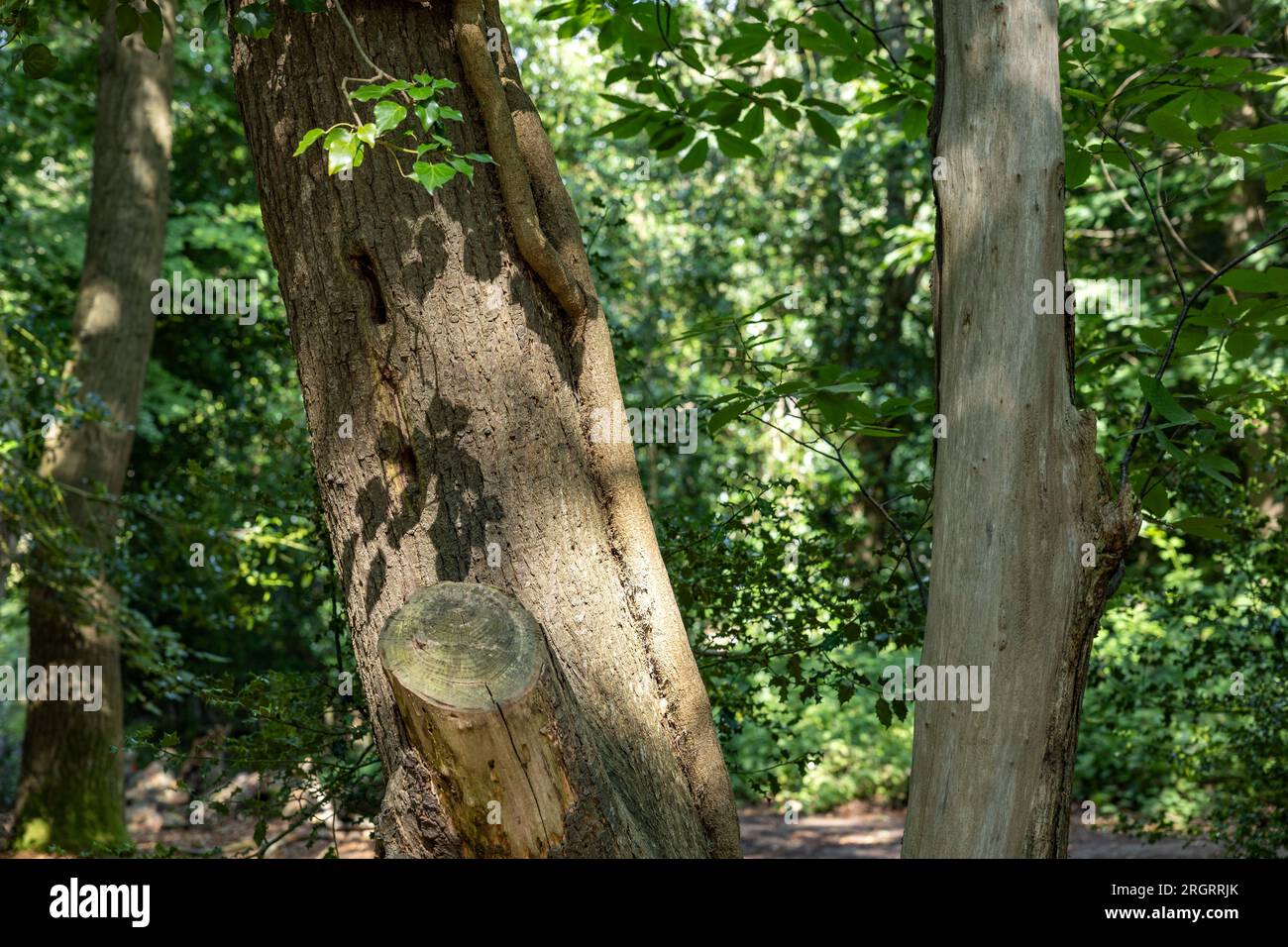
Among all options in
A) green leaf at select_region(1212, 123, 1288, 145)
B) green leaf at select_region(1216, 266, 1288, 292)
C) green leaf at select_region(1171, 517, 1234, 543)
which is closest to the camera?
green leaf at select_region(1212, 123, 1288, 145)

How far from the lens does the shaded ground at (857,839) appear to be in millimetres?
8039

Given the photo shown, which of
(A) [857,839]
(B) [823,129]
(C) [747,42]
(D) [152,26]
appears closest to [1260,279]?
(B) [823,129]

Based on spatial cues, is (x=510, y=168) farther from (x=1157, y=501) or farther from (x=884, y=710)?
(x=884, y=710)

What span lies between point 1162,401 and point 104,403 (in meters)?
7.12

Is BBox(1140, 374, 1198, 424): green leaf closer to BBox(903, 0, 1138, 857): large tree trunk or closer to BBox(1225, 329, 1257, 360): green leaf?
BBox(903, 0, 1138, 857): large tree trunk

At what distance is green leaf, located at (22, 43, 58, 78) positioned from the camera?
10.4ft

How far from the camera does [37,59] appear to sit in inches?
126

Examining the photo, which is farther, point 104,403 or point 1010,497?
point 104,403

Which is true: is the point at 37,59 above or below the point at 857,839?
above

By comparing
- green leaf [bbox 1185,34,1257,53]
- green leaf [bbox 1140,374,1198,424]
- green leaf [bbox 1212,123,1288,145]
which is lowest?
green leaf [bbox 1140,374,1198,424]

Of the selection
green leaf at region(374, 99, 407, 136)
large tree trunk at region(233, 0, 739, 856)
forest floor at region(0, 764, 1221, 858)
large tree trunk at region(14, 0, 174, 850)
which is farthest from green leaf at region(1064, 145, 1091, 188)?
large tree trunk at region(14, 0, 174, 850)

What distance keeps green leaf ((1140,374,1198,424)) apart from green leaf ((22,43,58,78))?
3.00 meters

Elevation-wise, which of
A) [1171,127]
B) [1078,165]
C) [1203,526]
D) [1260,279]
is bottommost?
[1203,526]
